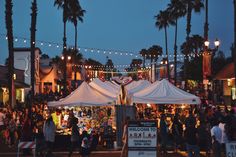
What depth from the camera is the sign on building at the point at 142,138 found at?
15633 mm

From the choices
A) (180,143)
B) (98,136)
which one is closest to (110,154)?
(98,136)

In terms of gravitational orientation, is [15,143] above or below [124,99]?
below

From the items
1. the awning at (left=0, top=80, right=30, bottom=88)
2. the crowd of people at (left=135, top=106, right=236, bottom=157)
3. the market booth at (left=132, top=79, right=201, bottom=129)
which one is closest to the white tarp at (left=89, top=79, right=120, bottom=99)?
the market booth at (left=132, top=79, right=201, bottom=129)

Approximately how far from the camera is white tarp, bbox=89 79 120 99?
87.8 ft

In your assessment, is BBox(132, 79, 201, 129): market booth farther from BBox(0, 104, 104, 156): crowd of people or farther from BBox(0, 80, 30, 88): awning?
BBox(0, 80, 30, 88): awning

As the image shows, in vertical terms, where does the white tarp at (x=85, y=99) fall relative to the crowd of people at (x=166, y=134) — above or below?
above

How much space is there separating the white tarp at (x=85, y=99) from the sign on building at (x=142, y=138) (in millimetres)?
8411

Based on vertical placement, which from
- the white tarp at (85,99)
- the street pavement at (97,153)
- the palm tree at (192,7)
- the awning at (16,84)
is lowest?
the street pavement at (97,153)

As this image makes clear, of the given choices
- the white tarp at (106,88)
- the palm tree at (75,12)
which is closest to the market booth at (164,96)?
the white tarp at (106,88)

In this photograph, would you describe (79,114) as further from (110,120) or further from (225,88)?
(225,88)

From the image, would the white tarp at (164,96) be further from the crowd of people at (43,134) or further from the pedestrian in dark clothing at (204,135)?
the pedestrian in dark clothing at (204,135)

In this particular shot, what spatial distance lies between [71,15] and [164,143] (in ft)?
170

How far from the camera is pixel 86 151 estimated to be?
18.2 m

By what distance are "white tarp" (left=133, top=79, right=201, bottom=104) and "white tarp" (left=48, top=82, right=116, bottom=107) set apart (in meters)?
1.54
